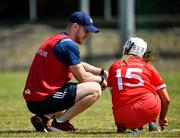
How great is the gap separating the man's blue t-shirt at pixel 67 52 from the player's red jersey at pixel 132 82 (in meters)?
0.61

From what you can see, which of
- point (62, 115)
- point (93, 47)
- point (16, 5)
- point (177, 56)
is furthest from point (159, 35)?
point (62, 115)

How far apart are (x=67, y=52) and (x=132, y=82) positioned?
1.01 m

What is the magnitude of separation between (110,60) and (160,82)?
24.2m

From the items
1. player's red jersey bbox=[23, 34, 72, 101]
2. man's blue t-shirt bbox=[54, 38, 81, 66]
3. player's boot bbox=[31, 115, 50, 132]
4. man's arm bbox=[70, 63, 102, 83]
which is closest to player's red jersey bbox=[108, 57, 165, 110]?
man's arm bbox=[70, 63, 102, 83]

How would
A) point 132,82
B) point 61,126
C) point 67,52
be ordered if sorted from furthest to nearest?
point 61,126 → point 67,52 → point 132,82

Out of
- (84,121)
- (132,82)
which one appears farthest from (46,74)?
(84,121)

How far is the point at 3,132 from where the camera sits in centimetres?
1105

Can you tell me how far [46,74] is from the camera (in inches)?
430

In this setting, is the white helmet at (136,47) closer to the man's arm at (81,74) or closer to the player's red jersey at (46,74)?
the man's arm at (81,74)

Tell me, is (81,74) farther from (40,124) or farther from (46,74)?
(40,124)

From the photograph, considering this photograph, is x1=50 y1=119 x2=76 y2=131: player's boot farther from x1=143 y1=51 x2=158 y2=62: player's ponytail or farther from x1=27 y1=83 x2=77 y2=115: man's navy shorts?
x1=143 y1=51 x2=158 y2=62: player's ponytail

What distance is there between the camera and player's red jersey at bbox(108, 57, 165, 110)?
1058 centimetres

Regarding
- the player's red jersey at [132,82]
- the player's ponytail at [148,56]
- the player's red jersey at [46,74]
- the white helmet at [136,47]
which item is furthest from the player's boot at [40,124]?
the player's ponytail at [148,56]

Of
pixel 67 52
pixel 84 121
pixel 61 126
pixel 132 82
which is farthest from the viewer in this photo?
pixel 84 121
